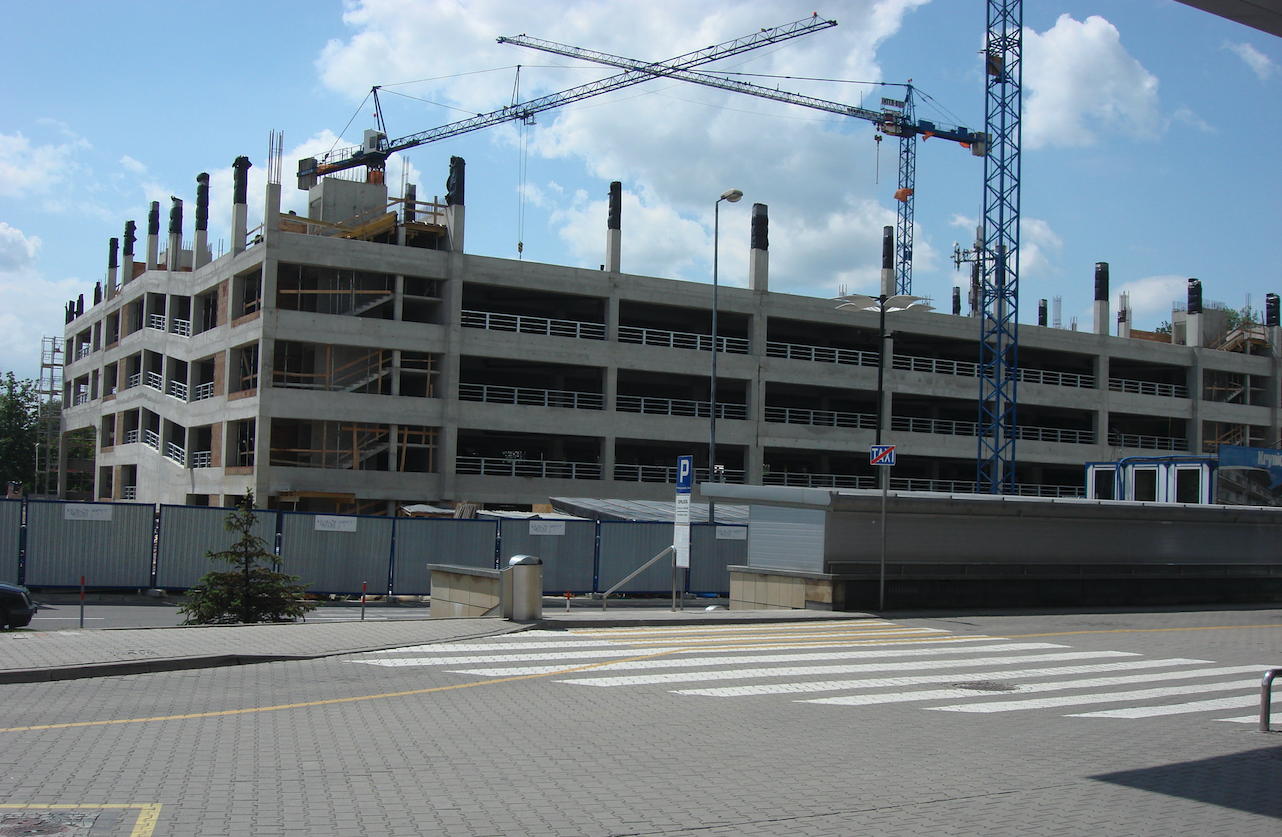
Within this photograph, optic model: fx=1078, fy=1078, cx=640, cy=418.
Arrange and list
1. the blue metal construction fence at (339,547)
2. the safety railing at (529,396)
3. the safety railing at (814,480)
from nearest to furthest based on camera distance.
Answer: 1. the blue metal construction fence at (339,547)
2. the safety railing at (529,396)
3. the safety railing at (814,480)

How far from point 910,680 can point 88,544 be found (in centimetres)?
2182

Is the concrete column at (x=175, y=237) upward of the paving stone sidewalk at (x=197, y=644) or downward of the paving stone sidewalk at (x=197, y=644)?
upward

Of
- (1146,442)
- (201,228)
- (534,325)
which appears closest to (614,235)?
(534,325)

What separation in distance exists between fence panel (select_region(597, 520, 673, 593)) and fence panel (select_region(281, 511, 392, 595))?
6005 millimetres

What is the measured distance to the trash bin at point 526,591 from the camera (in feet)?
56.9

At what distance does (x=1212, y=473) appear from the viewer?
33.1m

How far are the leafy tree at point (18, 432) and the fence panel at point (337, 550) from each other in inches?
3028

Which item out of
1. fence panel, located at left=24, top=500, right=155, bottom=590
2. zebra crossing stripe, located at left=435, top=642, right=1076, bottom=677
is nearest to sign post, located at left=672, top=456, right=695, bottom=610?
zebra crossing stripe, located at left=435, top=642, right=1076, bottom=677

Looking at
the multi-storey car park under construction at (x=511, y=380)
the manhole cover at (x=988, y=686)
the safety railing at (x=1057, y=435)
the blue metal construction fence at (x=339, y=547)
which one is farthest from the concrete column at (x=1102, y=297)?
the manhole cover at (x=988, y=686)

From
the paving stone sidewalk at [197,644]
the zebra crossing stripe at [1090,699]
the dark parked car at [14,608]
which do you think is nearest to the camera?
the zebra crossing stripe at [1090,699]

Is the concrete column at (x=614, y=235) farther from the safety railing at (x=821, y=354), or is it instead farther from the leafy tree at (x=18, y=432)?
the leafy tree at (x=18, y=432)

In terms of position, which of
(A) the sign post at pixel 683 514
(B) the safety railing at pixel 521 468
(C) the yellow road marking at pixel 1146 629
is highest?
(B) the safety railing at pixel 521 468

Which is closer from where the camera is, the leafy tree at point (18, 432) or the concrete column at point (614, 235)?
the concrete column at point (614, 235)

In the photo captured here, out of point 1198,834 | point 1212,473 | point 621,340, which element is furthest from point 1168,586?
point 621,340
